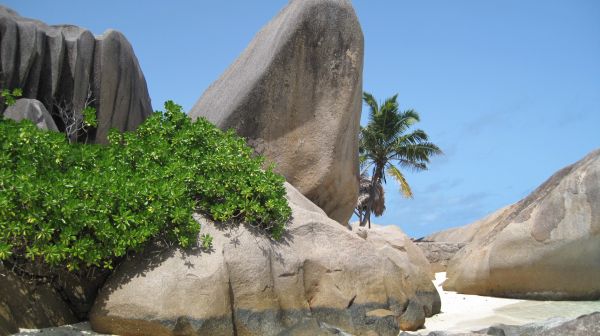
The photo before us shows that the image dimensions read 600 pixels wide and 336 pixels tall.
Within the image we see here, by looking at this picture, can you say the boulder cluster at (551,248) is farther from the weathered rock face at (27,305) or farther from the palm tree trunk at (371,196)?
the palm tree trunk at (371,196)

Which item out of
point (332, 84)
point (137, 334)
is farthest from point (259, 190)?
point (332, 84)

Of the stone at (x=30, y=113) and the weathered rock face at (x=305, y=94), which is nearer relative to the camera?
the stone at (x=30, y=113)

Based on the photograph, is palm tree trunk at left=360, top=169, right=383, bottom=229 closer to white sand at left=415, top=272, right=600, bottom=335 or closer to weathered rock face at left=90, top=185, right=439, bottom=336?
white sand at left=415, top=272, right=600, bottom=335

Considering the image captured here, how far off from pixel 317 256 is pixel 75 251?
286 cm

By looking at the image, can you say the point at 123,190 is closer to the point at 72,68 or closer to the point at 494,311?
the point at 72,68

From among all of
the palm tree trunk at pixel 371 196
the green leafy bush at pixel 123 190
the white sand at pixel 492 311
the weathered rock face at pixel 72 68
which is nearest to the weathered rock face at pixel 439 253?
the white sand at pixel 492 311

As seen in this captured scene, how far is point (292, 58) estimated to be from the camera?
32.8 ft

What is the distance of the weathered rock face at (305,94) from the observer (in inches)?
393

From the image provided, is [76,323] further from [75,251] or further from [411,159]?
[411,159]

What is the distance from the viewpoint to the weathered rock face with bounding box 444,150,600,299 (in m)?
11.0

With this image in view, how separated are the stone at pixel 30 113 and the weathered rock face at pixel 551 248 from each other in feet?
27.3

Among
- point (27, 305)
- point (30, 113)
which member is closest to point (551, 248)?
point (27, 305)

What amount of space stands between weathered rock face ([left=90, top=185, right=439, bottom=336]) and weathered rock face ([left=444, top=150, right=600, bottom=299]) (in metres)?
4.13

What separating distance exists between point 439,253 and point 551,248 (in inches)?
318
